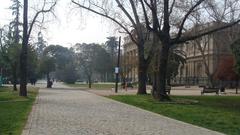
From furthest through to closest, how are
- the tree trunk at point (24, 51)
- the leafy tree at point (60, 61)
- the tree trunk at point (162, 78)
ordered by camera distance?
the leafy tree at point (60, 61), the tree trunk at point (24, 51), the tree trunk at point (162, 78)

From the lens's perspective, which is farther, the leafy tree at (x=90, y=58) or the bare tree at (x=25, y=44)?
the leafy tree at (x=90, y=58)

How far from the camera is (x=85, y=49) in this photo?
114 metres

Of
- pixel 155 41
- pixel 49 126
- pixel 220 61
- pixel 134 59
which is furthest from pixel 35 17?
pixel 134 59

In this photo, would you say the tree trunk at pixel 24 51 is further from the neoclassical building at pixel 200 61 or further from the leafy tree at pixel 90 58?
the leafy tree at pixel 90 58

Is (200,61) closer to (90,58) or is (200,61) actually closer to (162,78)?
(90,58)

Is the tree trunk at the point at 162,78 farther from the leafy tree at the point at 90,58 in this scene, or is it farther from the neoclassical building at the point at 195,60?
the leafy tree at the point at 90,58

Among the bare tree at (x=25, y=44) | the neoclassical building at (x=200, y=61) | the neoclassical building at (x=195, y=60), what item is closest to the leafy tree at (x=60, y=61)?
the neoclassical building at (x=195, y=60)

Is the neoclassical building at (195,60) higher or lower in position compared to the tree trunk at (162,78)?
higher

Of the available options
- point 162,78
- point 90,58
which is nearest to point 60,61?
point 90,58

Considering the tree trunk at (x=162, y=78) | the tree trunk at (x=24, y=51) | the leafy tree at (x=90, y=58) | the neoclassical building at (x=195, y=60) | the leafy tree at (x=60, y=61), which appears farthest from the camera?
the leafy tree at (x=90, y=58)

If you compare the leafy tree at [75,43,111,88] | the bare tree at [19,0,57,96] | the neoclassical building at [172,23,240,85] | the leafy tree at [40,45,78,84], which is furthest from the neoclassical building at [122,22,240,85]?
the bare tree at [19,0,57,96]

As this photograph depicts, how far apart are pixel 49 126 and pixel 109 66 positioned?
117208 mm

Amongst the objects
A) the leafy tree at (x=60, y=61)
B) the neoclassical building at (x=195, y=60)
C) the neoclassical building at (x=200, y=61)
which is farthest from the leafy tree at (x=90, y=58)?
the neoclassical building at (x=200, y=61)

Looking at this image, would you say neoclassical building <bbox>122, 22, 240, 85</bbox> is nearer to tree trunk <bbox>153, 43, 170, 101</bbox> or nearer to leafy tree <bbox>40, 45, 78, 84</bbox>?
leafy tree <bbox>40, 45, 78, 84</bbox>
